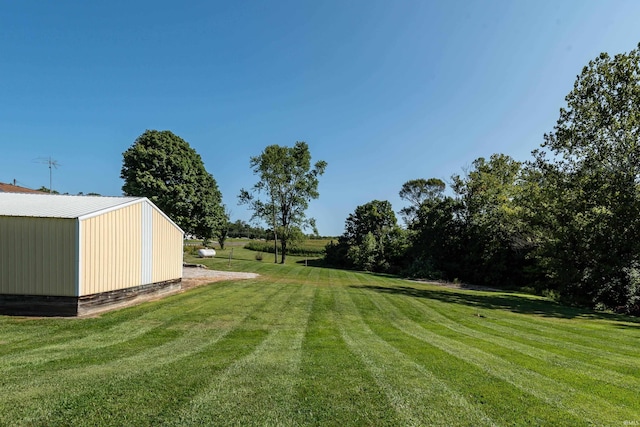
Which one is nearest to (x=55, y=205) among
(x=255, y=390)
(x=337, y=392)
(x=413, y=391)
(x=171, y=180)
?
(x=255, y=390)

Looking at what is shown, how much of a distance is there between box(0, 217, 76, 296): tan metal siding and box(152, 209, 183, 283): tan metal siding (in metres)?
3.98

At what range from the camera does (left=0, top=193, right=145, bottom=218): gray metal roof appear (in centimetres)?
970

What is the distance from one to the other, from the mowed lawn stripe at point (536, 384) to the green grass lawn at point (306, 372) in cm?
3

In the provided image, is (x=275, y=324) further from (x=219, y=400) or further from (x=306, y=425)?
(x=306, y=425)

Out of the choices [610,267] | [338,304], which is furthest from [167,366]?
[610,267]

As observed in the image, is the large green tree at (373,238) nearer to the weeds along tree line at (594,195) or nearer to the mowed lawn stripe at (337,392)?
the weeds along tree line at (594,195)

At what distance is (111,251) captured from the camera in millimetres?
10625

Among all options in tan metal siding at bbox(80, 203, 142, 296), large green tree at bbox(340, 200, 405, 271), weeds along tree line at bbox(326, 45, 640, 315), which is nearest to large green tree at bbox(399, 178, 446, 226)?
large green tree at bbox(340, 200, 405, 271)

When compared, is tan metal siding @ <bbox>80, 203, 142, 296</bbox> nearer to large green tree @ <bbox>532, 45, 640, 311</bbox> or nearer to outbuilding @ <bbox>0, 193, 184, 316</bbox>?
outbuilding @ <bbox>0, 193, 184, 316</bbox>

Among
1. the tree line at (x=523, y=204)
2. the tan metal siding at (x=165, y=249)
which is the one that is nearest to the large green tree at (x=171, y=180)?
the tree line at (x=523, y=204)

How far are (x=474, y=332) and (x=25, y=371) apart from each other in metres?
9.40

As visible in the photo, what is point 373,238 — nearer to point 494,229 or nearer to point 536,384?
point 494,229

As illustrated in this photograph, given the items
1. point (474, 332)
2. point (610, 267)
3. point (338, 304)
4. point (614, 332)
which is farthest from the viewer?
point (610, 267)

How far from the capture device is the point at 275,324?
8.88m
